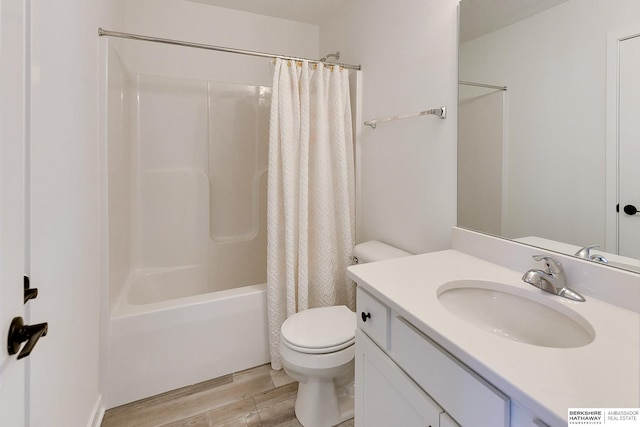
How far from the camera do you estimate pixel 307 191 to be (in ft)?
5.77

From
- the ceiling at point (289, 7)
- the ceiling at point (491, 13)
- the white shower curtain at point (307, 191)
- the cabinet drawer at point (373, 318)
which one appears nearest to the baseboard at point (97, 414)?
the white shower curtain at point (307, 191)

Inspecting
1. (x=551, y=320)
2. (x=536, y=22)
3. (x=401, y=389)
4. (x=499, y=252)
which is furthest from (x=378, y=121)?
(x=401, y=389)

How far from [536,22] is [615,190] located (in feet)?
2.03

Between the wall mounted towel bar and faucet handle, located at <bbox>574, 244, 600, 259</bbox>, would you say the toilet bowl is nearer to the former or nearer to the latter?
faucet handle, located at <bbox>574, 244, 600, 259</bbox>

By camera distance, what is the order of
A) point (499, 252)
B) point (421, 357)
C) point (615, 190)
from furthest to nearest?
point (499, 252) → point (615, 190) → point (421, 357)

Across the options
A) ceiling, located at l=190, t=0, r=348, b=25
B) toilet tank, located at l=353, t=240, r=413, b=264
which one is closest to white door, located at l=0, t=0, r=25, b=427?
toilet tank, located at l=353, t=240, r=413, b=264

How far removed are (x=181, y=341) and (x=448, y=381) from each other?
4.71ft

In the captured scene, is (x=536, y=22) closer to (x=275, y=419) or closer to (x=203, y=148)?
(x=275, y=419)

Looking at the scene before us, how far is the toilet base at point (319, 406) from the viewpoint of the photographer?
1371mm

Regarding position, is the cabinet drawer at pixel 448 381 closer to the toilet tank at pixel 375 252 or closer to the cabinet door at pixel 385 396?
the cabinet door at pixel 385 396

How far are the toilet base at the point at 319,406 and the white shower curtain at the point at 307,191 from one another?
40 cm

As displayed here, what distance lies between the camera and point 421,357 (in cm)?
74

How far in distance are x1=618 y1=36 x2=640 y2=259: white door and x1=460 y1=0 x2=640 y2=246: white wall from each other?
0.14 feet

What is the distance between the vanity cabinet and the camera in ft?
1.96
